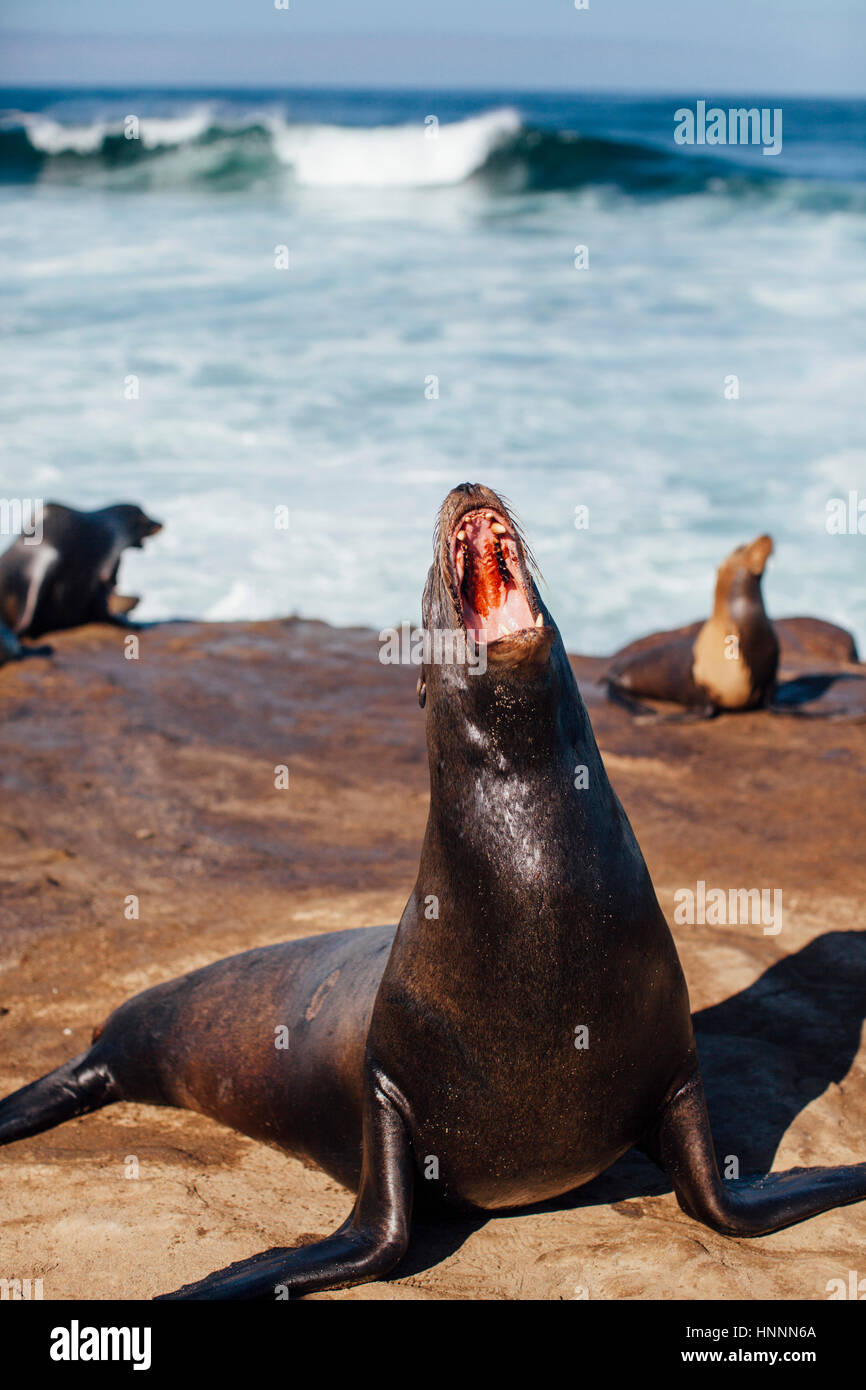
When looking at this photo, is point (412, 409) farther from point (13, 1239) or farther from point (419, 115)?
point (419, 115)

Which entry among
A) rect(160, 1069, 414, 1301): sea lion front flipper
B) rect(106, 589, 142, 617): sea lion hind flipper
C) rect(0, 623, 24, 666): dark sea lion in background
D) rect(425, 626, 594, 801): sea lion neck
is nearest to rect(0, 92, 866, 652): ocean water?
rect(106, 589, 142, 617): sea lion hind flipper

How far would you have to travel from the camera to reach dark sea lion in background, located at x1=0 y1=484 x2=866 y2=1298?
2.89m

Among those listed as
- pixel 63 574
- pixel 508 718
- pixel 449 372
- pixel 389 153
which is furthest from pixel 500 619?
pixel 389 153

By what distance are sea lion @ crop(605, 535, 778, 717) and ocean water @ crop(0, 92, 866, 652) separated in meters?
2.15

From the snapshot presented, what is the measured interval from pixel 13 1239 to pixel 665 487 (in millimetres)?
13324

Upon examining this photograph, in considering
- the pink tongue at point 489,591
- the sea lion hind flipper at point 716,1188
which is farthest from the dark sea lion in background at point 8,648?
the sea lion hind flipper at point 716,1188

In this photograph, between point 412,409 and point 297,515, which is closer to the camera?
point 297,515

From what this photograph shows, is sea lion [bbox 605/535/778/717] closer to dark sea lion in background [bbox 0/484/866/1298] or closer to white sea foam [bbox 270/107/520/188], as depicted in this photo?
dark sea lion in background [bbox 0/484/866/1298]

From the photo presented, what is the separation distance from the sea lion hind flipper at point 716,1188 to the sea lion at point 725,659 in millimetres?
5425

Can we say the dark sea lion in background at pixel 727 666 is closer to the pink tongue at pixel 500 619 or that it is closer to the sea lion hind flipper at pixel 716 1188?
the sea lion hind flipper at pixel 716 1188

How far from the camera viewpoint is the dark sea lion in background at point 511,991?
2893mm

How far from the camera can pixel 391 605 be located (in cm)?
1241

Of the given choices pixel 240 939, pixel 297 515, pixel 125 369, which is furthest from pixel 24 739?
pixel 125 369

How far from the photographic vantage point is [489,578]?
9.68ft
